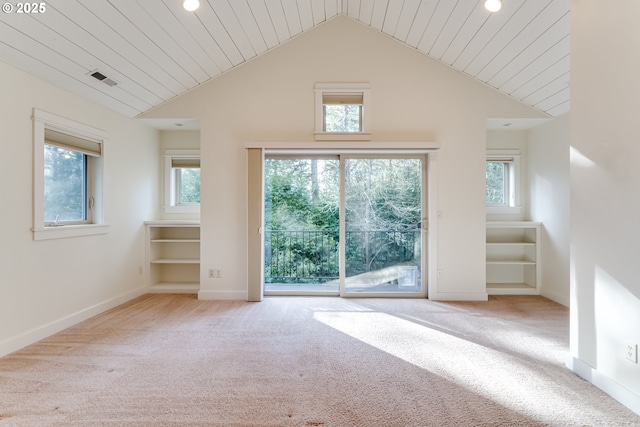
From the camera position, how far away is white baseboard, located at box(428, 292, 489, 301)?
428cm

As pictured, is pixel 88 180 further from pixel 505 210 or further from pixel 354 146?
pixel 505 210

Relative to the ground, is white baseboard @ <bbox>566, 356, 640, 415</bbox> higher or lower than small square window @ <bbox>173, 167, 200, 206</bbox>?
lower

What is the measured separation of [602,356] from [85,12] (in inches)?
184

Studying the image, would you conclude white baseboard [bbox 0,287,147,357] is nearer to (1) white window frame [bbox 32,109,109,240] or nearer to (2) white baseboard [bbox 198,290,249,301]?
(1) white window frame [bbox 32,109,109,240]

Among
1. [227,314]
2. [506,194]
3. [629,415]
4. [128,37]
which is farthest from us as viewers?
[506,194]

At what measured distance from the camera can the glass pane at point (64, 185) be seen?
3205 mm

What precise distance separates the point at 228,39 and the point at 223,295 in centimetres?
327

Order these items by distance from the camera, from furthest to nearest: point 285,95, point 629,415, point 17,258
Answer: point 285,95
point 17,258
point 629,415

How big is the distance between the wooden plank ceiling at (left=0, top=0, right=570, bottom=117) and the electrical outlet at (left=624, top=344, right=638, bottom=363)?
2.73m

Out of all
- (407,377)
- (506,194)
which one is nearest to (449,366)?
(407,377)

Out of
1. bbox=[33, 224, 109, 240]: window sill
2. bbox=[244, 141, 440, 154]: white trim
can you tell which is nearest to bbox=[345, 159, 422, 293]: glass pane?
bbox=[244, 141, 440, 154]: white trim

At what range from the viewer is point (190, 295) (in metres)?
4.54

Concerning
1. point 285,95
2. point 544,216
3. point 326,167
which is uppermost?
point 285,95

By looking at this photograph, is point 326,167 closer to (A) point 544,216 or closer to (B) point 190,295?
(B) point 190,295
